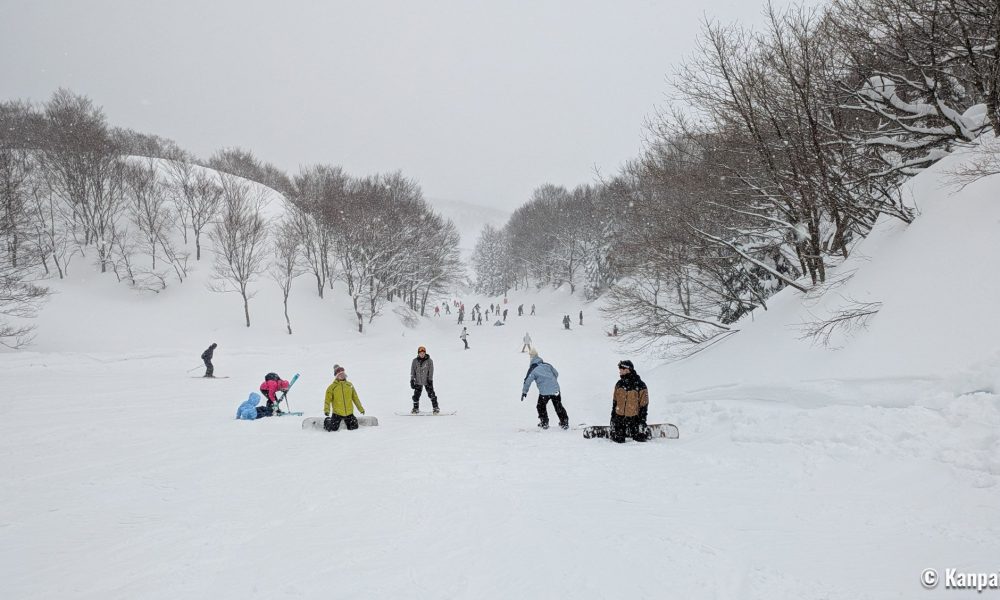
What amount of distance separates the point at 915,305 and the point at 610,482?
5.83 metres

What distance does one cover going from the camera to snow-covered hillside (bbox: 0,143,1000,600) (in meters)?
3.24

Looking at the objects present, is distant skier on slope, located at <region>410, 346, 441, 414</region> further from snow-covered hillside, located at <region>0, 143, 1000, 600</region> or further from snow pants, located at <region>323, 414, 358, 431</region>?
snow pants, located at <region>323, 414, 358, 431</region>

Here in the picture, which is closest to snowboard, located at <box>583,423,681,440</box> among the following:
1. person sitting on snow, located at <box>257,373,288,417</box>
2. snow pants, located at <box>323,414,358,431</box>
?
snow pants, located at <box>323,414,358,431</box>

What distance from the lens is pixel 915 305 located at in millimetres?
6652

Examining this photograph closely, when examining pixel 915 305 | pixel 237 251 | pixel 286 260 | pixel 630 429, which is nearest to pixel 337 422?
pixel 630 429

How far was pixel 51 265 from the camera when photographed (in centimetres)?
3052

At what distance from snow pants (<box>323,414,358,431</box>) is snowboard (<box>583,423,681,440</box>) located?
467 centimetres

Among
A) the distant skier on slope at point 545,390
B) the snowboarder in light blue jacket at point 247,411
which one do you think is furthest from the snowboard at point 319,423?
the distant skier on slope at point 545,390

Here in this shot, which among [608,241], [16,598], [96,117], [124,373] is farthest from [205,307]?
[608,241]

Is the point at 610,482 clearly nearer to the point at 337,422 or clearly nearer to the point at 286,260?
the point at 337,422

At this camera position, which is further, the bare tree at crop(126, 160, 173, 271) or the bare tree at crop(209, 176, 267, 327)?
the bare tree at crop(126, 160, 173, 271)

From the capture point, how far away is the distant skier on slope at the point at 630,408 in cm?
732

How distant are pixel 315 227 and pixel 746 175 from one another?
34.3 meters

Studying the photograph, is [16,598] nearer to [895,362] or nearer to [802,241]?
[895,362]
